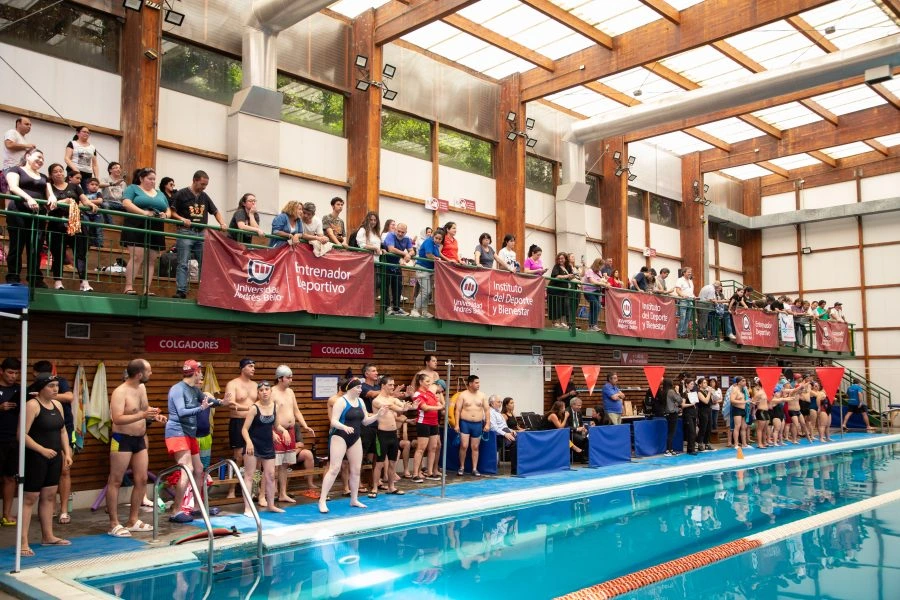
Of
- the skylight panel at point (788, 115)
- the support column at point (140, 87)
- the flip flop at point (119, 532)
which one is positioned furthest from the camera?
the skylight panel at point (788, 115)

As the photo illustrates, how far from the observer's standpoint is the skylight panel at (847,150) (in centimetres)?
2836

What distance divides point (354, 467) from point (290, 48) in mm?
10149

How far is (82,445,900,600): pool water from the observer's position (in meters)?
6.85

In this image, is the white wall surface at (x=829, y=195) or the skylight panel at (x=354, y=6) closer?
the skylight panel at (x=354, y=6)

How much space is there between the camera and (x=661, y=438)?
17625 millimetres

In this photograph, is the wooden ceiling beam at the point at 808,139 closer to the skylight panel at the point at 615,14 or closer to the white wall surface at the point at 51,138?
the skylight panel at the point at 615,14

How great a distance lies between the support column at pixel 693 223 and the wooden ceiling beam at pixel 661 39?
33.9 ft

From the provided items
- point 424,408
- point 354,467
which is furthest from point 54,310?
point 424,408

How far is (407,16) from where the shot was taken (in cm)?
1606

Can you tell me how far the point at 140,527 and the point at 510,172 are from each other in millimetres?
14723

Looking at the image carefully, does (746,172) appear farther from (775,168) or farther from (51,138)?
(51,138)

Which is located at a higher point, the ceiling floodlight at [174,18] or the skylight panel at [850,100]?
Answer: the skylight panel at [850,100]

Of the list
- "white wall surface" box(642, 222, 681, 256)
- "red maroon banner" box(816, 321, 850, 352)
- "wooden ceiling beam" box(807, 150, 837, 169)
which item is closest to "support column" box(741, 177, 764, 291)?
"wooden ceiling beam" box(807, 150, 837, 169)

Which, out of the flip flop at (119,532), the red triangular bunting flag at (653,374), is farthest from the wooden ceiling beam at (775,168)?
the flip flop at (119,532)
